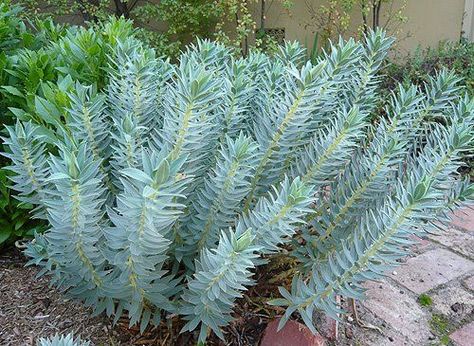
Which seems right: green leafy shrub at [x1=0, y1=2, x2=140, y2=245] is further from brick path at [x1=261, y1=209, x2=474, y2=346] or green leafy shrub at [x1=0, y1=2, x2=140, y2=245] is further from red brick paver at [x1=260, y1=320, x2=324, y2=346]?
brick path at [x1=261, y1=209, x2=474, y2=346]

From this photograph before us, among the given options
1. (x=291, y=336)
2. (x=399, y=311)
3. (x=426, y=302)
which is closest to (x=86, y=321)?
(x=291, y=336)

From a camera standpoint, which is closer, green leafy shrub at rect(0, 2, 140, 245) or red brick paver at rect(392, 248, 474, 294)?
green leafy shrub at rect(0, 2, 140, 245)


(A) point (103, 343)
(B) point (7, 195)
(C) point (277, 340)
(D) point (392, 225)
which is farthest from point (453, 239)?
(B) point (7, 195)

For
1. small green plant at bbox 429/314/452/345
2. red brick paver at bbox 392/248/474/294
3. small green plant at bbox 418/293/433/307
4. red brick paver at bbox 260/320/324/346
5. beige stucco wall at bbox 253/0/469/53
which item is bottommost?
red brick paver at bbox 392/248/474/294

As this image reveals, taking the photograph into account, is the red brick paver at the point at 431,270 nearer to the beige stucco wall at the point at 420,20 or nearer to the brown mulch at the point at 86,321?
the brown mulch at the point at 86,321

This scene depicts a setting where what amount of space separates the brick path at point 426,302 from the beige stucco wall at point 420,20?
388cm

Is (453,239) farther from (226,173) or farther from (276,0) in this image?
(276,0)

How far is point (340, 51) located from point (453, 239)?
136cm

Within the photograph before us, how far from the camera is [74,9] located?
4.95 meters

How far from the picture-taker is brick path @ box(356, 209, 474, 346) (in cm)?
149

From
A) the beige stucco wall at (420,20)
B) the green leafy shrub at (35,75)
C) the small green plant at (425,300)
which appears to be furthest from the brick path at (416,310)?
the beige stucco wall at (420,20)

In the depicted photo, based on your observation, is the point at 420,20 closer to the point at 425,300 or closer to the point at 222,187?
the point at 425,300

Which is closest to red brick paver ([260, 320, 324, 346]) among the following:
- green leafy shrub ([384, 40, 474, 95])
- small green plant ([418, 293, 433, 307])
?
small green plant ([418, 293, 433, 307])

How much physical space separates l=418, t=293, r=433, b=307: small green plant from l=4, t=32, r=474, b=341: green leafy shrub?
549mm
